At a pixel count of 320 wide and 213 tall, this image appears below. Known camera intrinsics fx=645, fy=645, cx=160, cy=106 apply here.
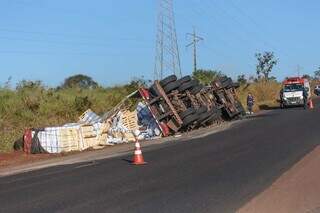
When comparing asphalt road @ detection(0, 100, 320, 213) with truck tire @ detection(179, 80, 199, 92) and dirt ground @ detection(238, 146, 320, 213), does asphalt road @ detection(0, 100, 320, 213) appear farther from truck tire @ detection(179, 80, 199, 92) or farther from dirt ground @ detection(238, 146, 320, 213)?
truck tire @ detection(179, 80, 199, 92)

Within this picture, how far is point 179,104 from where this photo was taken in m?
34.7

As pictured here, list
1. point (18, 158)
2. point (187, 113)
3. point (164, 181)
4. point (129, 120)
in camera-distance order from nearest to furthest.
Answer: point (164, 181) → point (18, 158) → point (129, 120) → point (187, 113)

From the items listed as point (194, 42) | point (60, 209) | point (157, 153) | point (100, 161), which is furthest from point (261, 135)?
point (194, 42)

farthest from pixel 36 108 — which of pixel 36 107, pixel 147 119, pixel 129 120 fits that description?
pixel 129 120

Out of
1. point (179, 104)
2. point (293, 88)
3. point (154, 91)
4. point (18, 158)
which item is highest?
point (293, 88)

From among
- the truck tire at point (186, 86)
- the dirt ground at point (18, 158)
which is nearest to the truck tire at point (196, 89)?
the truck tire at point (186, 86)

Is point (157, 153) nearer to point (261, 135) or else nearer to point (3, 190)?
point (261, 135)

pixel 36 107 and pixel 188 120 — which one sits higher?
pixel 36 107

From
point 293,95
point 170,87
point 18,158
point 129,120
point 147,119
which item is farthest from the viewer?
point 293,95

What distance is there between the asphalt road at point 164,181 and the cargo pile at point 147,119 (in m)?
5.38

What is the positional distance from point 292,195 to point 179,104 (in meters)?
23.2

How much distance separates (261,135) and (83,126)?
7596 mm

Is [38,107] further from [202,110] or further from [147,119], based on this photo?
[202,110]

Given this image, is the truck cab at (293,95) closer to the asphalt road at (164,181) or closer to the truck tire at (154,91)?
the truck tire at (154,91)
